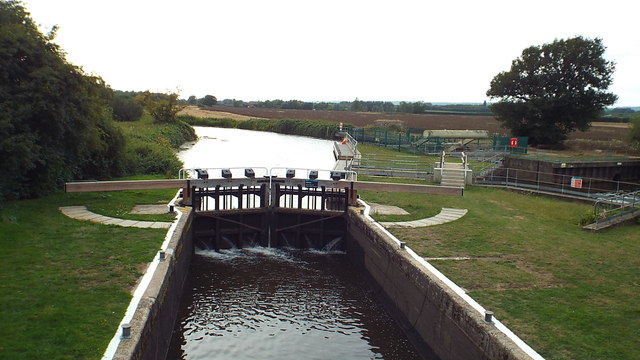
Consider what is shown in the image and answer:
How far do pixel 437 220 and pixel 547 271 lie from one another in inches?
196

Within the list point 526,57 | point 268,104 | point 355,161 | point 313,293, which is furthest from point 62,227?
point 268,104

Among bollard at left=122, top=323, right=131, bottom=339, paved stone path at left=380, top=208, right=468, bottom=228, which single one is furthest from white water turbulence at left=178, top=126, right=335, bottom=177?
bollard at left=122, top=323, right=131, bottom=339

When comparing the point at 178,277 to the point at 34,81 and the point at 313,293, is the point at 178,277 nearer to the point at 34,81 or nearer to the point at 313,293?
the point at 313,293

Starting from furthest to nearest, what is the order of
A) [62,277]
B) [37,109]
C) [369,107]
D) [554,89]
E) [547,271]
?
[369,107] → [554,89] → [37,109] → [547,271] → [62,277]

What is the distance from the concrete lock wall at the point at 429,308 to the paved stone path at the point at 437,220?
80 centimetres

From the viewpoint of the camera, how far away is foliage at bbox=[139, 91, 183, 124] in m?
54.4

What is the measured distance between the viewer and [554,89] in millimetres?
38844

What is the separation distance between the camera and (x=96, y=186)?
640 inches

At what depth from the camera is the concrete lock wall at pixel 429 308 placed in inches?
314

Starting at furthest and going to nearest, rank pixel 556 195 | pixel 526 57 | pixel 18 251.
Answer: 1. pixel 526 57
2. pixel 556 195
3. pixel 18 251

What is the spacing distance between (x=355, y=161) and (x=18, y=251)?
62.9 ft

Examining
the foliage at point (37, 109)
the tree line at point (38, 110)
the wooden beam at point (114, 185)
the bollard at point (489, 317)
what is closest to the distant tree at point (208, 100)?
the tree line at point (38, 110)

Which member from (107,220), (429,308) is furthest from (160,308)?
(107,220)

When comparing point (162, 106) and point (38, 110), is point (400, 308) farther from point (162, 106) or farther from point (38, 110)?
point (162, 106)
